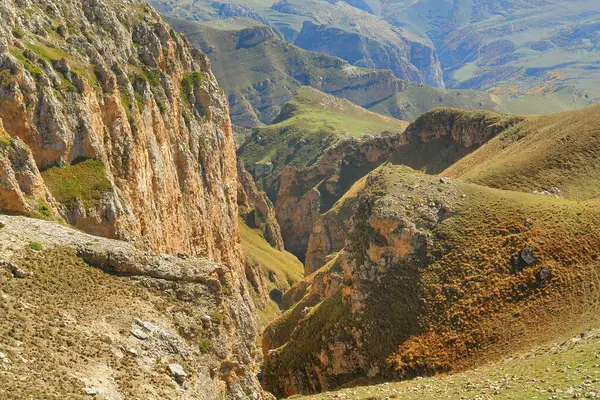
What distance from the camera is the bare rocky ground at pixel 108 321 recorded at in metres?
24.7

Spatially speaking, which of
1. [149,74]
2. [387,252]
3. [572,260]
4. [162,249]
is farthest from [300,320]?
[149,74]

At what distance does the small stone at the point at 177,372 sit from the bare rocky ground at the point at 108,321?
6cm

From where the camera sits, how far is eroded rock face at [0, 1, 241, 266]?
5075 centimetres

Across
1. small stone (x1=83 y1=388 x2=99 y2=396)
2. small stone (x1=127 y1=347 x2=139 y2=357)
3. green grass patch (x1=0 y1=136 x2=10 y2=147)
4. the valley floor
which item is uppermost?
green grass patch (x1=0 y1=136 x2=10 y2=147)

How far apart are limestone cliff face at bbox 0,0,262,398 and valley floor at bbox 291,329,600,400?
1222 centimetres

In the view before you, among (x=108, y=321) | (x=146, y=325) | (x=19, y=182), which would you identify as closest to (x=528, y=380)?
(x=146, y=325)

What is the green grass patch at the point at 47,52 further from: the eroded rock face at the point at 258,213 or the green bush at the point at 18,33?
the eroded rock face at the point at 258,213

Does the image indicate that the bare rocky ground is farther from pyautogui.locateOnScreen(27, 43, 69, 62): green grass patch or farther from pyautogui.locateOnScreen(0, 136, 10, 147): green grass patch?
pyautogui.locateOnScreen(27, 43, 69, 62): green grass patch

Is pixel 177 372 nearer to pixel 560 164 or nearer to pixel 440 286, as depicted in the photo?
pixel 440 286

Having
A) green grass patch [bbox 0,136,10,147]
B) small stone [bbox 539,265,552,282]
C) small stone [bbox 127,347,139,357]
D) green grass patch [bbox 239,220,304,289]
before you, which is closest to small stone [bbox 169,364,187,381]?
small stone [bbox 127,347,139,357]

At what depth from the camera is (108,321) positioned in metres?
29.5

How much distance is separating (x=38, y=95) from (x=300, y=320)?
1701 inches

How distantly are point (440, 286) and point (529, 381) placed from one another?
26253 millimetres

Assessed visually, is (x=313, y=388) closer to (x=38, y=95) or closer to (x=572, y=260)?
(x=572, y=260)
